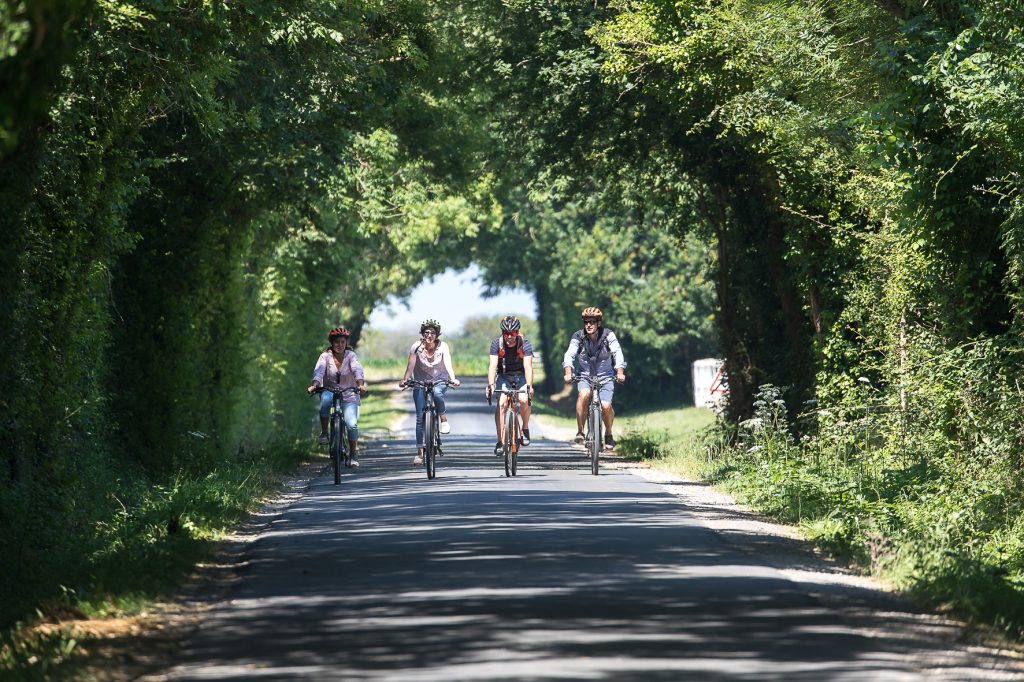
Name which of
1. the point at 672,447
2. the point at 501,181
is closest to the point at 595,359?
the point at 672,447

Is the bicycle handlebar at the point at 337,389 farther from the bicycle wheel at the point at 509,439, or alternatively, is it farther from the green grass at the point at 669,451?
the green grass at the point at 669,451

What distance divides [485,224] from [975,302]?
58207mm

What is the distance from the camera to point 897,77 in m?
17.5

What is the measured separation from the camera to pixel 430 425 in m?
22.7

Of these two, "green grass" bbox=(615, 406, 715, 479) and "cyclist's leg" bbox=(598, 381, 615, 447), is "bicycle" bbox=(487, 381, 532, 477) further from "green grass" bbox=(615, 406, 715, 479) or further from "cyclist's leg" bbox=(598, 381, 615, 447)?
"green grass" bbox=(615, 406, 715, 479)

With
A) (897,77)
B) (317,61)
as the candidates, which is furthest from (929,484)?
(317,61)

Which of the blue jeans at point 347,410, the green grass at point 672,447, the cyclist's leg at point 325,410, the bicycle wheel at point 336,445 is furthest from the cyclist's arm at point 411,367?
the green grass at point 672,447

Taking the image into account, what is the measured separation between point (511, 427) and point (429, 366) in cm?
139

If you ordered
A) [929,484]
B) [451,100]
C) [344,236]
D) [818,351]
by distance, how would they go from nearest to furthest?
[929,484] → [818,351] → [451,100] → [344,236]

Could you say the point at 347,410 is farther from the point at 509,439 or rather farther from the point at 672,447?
the point at 672,447

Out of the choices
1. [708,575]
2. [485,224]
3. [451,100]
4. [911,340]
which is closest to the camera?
[708,575]

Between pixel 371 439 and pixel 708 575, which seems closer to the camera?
pixel 708 575

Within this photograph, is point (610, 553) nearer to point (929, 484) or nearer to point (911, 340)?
point (929, 484)

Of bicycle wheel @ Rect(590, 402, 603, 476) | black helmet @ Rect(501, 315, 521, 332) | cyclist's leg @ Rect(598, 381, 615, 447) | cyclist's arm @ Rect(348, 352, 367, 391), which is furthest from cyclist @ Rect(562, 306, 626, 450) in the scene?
cyclist's arm @ Rect(348, 352, 367, 391)
